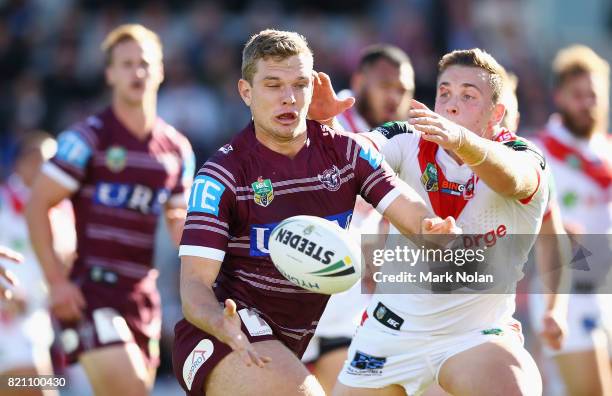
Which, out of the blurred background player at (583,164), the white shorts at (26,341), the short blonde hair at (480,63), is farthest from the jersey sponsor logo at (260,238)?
the white shorts at (26,341)

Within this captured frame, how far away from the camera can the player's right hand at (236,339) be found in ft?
15.5

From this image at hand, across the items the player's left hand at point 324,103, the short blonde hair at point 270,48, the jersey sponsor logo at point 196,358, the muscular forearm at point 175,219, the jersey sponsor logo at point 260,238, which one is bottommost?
the muscular forearm at point 175,219

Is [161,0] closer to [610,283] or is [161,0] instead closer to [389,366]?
[610,283]

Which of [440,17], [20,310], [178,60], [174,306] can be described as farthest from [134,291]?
[440,17]

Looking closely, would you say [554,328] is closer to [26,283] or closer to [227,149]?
[227,149]

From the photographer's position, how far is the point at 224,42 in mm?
15133

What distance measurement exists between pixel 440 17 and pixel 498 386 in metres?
10.4

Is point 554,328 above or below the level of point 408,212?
below

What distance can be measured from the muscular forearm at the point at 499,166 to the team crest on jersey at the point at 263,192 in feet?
2.92

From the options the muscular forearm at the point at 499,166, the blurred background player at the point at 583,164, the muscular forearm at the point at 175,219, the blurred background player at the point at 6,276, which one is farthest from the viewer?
the blurred background player at the point at 583,164

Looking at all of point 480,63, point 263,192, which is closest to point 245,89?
point 263,192

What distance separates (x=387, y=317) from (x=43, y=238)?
111 inches

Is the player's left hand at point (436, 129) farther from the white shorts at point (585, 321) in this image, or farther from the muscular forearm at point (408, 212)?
the white shorts at point (585, 321)

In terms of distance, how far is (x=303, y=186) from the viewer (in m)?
5.45
